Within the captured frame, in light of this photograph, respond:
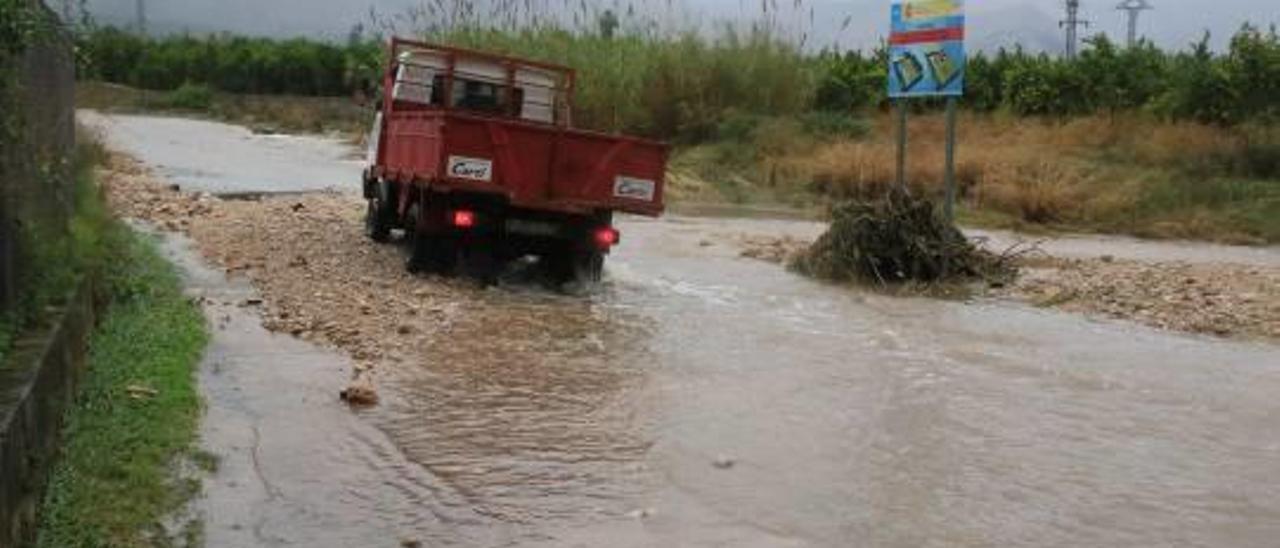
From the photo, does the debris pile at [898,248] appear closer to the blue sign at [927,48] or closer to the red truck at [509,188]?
the blue sign at [927,48]

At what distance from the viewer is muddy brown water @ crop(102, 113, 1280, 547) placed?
588cm

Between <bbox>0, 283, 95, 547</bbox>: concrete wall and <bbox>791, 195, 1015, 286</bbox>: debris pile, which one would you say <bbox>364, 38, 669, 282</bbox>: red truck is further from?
<bbox>0, 283, 95, 547</bbox>: concrete wall

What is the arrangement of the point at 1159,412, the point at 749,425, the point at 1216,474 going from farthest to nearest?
the point at 1159,412 < the point at 749,425 < the point at 1216,474

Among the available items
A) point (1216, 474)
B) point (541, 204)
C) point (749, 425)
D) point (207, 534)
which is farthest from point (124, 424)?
point (541, 204)

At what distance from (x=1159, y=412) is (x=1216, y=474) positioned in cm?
155

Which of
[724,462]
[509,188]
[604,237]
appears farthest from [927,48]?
[724,462]

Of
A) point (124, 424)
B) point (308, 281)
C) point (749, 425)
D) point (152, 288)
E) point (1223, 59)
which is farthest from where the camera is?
point (1223, 59)

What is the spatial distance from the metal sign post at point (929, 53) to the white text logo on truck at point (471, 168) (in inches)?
186

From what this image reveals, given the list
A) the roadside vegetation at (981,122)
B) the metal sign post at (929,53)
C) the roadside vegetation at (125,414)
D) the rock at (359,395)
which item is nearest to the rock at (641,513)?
the roadside vegetation at (125,414)

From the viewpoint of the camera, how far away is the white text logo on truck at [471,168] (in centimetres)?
1230

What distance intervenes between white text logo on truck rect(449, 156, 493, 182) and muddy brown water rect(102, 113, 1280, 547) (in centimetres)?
120

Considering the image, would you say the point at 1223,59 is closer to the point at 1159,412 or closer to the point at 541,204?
the point at 541,204

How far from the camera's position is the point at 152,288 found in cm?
1064

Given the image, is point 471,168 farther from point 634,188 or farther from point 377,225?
point 377,225
